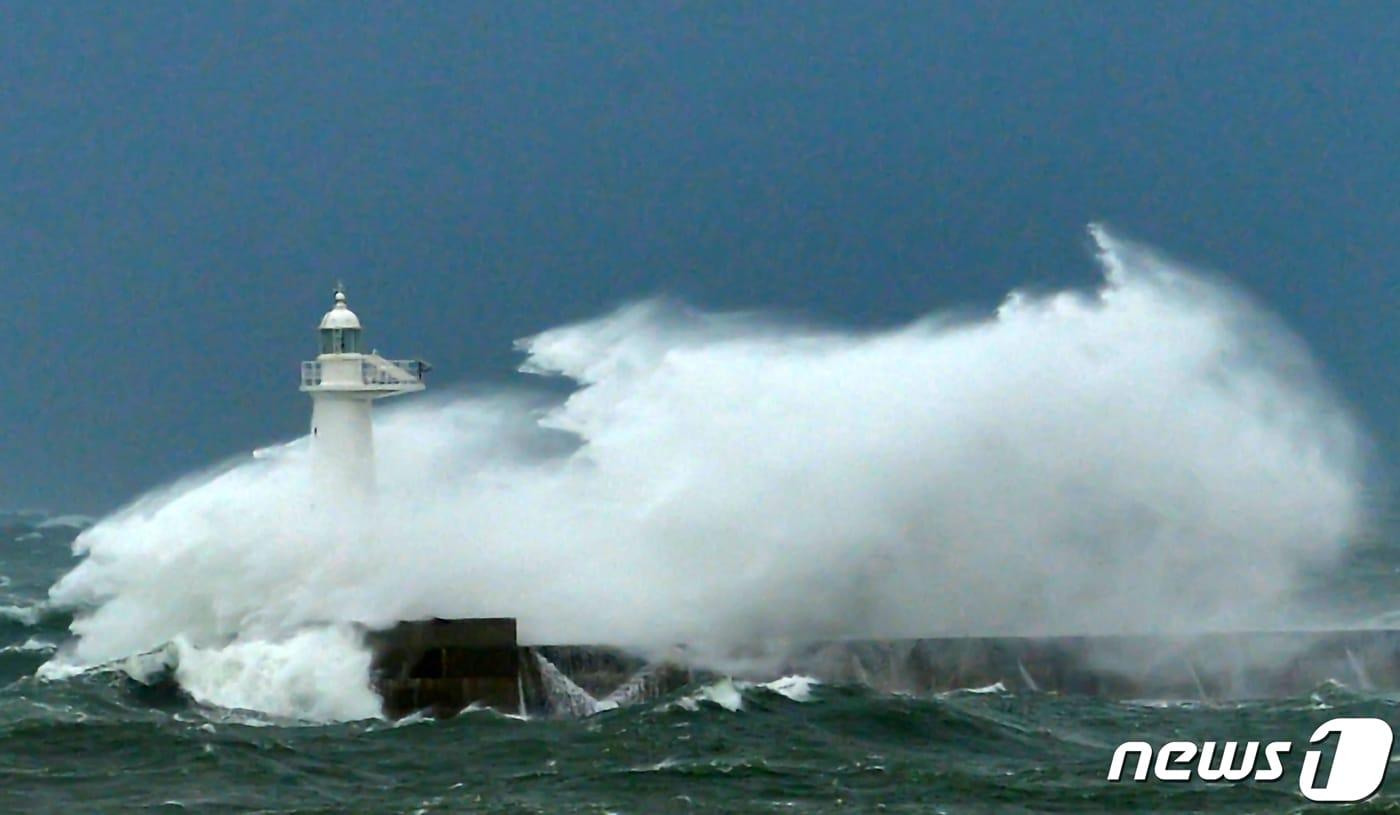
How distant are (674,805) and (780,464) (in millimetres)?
11041

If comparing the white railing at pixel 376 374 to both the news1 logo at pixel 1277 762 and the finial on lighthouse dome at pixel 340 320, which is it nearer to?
the finial on lighthouse dome at pixel 340 320

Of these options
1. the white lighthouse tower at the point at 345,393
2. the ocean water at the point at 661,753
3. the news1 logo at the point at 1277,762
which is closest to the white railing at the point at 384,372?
the white lighthouse tower at the point at 345,393

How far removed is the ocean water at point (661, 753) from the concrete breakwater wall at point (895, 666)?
66cm

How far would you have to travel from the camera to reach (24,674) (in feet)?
89.8

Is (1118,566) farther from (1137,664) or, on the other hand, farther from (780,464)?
(780,464)

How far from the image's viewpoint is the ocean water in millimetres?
18547

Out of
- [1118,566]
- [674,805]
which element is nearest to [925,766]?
[674,805]

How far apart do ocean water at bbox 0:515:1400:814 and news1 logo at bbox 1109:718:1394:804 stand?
0.25m

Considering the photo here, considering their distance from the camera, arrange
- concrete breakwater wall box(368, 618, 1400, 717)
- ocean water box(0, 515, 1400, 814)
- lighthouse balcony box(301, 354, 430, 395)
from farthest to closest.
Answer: lighthouse balcony box(301, 354, 430, 395) < concrete breakwater wall box(368, 618, 1400, 717) < ocean water box(0, 515, 1400, 814)

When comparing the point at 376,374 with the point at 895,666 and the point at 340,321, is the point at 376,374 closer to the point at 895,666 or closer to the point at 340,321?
the point at 340,321

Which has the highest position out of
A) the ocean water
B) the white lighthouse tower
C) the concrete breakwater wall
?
the white lighthouse tower

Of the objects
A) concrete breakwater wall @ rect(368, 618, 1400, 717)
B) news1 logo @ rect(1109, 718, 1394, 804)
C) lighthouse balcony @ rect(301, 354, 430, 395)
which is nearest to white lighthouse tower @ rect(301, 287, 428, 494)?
lighthouse balcony @ rect(301, 354, 430, 395)

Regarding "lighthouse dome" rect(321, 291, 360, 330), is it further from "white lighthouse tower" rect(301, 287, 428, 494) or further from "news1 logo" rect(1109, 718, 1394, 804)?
"news1 logo" rect(1109, 718, 1394, 804)

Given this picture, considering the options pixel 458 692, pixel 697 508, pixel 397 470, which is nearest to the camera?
pixel 458 692
